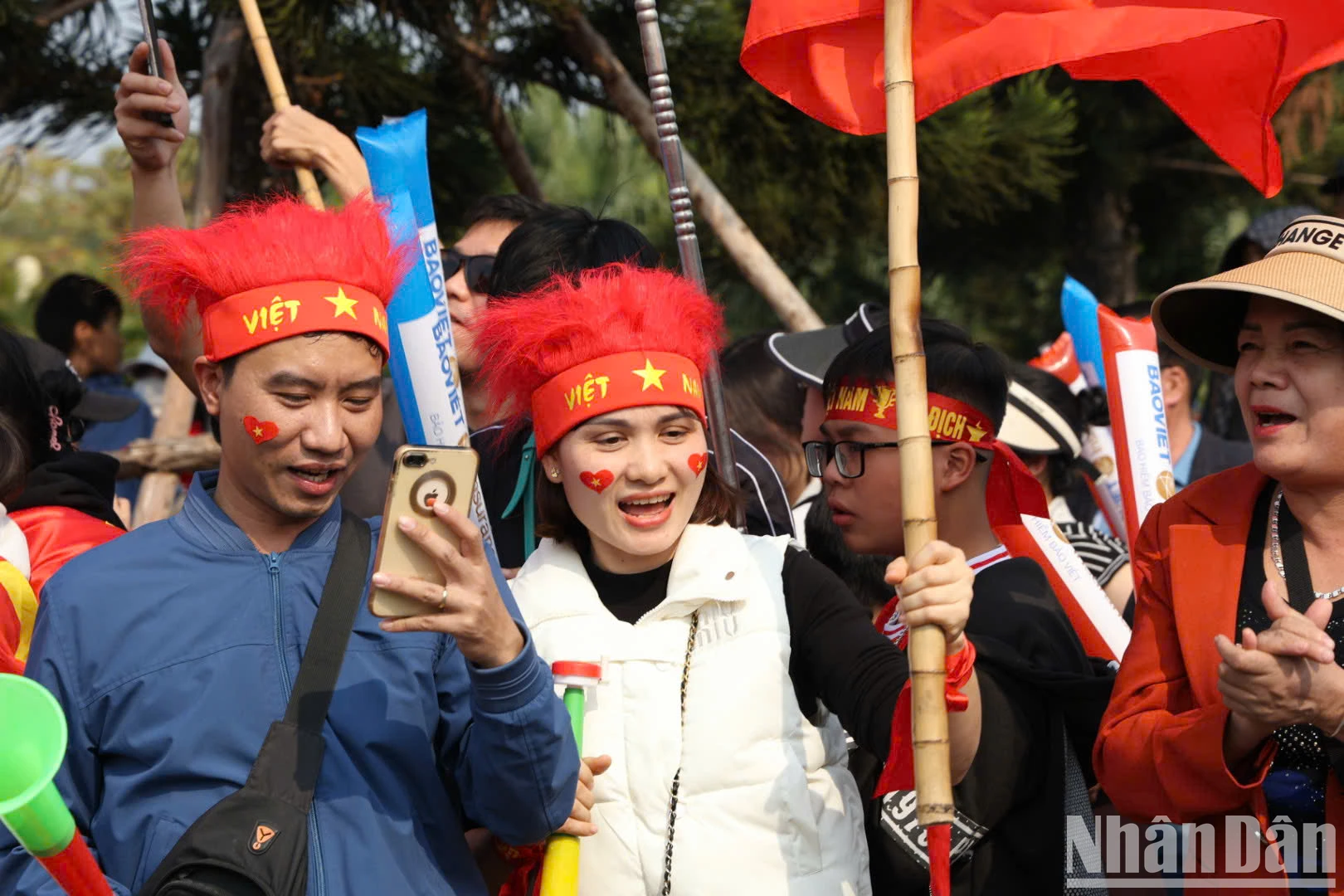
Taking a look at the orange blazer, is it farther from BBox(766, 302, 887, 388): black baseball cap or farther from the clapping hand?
BBox(766, 302, 887, 388): black baseball cap

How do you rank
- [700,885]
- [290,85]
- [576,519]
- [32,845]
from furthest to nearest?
[290,85], [576,519], [700,885], [32,845]

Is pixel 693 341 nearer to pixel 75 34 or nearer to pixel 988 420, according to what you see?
pixel 988 420

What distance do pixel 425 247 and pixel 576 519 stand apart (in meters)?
0.82

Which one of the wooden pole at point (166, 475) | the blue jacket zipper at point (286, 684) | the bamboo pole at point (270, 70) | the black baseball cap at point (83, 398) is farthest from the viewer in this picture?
the wooden pole at point (166, 475)

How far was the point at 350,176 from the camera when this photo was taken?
3824 millimetres

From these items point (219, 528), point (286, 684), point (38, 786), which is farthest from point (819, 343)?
point (38, 786)

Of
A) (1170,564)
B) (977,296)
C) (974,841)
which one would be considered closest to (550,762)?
(974,841)

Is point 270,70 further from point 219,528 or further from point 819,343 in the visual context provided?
point 819,343

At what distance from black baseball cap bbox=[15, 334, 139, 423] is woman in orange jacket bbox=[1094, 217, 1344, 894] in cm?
269

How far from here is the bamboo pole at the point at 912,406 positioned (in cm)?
247

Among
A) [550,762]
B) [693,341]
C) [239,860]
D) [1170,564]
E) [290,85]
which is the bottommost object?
[239,860]

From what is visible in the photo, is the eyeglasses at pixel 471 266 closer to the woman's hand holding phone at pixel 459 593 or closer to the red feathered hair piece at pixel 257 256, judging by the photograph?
the red feathered hair piece at pixel 257 256

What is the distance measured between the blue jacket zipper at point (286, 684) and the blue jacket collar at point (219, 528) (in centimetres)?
6

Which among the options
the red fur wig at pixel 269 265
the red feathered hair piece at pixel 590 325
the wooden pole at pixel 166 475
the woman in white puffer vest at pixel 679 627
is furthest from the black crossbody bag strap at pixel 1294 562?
the wooden pole at pixel 166 475
